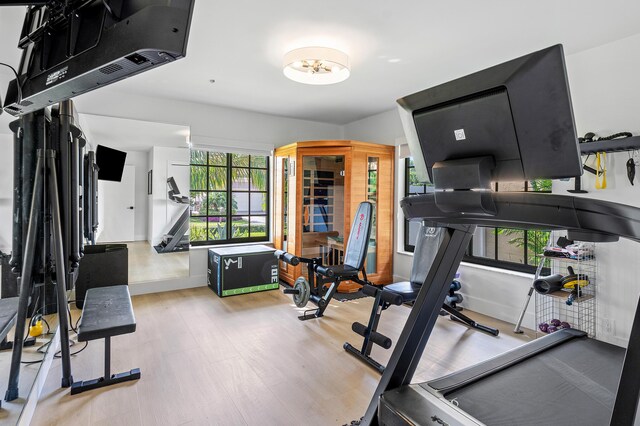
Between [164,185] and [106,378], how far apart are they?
291 cm

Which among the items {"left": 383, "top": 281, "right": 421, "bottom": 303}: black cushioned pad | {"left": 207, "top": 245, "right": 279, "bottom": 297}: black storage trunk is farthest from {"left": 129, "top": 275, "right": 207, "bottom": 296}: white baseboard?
{"left": 383, "top": 281, "right": 421, "bottom": 303}: black cushioned pad

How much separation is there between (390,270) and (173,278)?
3.05 m

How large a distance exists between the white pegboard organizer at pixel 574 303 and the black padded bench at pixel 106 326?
321cm

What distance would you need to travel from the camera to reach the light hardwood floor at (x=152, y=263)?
4.37 metres

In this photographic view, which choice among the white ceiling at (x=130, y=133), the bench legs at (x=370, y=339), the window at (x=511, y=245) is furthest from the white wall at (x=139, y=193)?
the window at (x=511, y=245)

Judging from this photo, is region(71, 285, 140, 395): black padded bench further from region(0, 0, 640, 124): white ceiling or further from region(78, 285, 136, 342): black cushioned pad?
region(0, 0, 640, 124): white ceiling

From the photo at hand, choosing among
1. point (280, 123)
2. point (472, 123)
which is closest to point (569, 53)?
point (472, 123)

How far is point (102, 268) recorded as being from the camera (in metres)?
3.96

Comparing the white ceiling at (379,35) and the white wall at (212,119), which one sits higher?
the white ceiling at (379,35)

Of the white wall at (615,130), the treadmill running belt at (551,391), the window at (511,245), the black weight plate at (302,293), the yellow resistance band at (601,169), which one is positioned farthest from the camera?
the black weight plate at (302,293)

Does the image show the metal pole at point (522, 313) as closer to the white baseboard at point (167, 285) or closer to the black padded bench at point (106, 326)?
the black padded bench at point (106, 326)

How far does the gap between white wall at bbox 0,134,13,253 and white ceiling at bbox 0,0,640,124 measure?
1.08 feet

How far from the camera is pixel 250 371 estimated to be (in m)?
2.46

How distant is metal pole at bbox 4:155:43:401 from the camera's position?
175 cm
